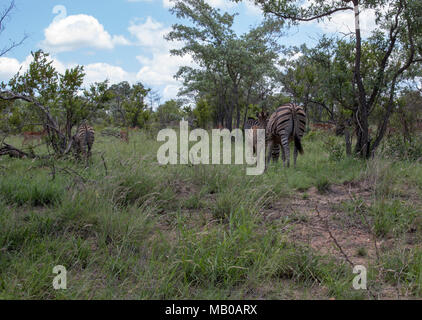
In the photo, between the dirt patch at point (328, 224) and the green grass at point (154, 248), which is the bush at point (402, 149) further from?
the green grass at point (154, 248)

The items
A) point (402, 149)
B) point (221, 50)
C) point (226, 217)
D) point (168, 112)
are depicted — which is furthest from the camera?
point (168, 112)

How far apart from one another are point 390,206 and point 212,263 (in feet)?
8.39

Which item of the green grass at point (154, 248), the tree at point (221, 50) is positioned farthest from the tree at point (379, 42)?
the tree at point (221, 50)

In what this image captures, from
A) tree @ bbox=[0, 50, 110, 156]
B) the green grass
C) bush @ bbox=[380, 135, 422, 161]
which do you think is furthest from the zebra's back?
bush @ bbox=[380, 135, 422, 161]

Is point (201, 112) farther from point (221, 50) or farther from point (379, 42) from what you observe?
point (379, 42)

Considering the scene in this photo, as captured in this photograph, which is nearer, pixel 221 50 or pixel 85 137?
pixel 85 137

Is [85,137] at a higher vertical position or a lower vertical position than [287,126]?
lower

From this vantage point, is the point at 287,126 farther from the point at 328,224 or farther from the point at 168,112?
the point at 168,112

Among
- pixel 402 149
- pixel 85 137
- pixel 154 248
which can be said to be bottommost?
pixel 154 248

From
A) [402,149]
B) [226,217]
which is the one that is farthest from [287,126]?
[226,217]

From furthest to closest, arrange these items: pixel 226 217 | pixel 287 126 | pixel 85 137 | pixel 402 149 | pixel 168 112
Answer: pixel 168 112, pixel 85 137, pixel 402 149, pixel 287 126, pixel 226 217

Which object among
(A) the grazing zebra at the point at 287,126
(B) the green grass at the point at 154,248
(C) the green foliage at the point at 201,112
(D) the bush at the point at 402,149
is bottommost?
(B) the green grass at the point at 154,248

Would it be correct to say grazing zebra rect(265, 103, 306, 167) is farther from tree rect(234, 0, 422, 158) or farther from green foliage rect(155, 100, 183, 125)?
green foliage rect(155, 100, 183, 125)
